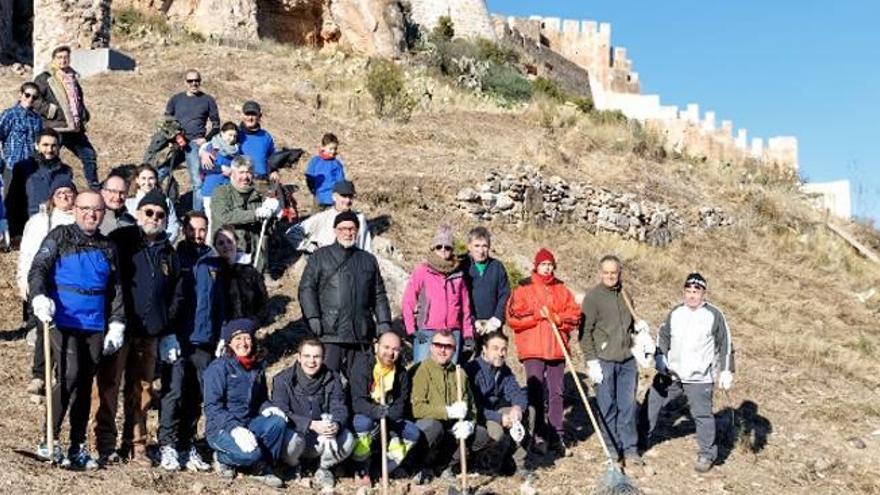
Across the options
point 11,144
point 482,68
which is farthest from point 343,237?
point 482,68

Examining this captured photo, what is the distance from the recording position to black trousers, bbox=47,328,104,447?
630 cm

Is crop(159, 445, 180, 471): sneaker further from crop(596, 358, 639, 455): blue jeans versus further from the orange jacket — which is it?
crop(596, 358, 639, 455): blue jeans

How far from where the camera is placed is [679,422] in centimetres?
970

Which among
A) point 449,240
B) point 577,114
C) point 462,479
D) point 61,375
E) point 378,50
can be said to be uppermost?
point 378,50

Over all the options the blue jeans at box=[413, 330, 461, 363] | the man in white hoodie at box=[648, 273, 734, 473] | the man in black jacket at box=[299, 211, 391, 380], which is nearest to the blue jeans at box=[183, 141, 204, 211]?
the man in black jacket at box=[299, 211, 391, 380]

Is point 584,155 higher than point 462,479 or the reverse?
higher

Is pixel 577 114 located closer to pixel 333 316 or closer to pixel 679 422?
pixel 679 422

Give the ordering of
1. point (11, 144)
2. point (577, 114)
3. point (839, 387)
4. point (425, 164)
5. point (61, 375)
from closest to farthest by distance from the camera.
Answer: point (61, 375), point (11, 144), point (839, 387), point (425, 164), point (577, 114)

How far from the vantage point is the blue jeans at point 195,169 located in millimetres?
10336

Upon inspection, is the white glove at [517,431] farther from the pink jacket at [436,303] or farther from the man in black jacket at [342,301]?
the man in black jacket at [342,301]

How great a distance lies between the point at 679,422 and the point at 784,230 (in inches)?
325

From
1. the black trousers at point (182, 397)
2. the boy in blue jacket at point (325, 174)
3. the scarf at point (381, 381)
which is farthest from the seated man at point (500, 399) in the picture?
the boy in blue jacket at point (325, 174)

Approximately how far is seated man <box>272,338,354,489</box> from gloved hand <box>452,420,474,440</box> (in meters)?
0.68

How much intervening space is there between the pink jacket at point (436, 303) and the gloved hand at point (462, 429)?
0.85 m
